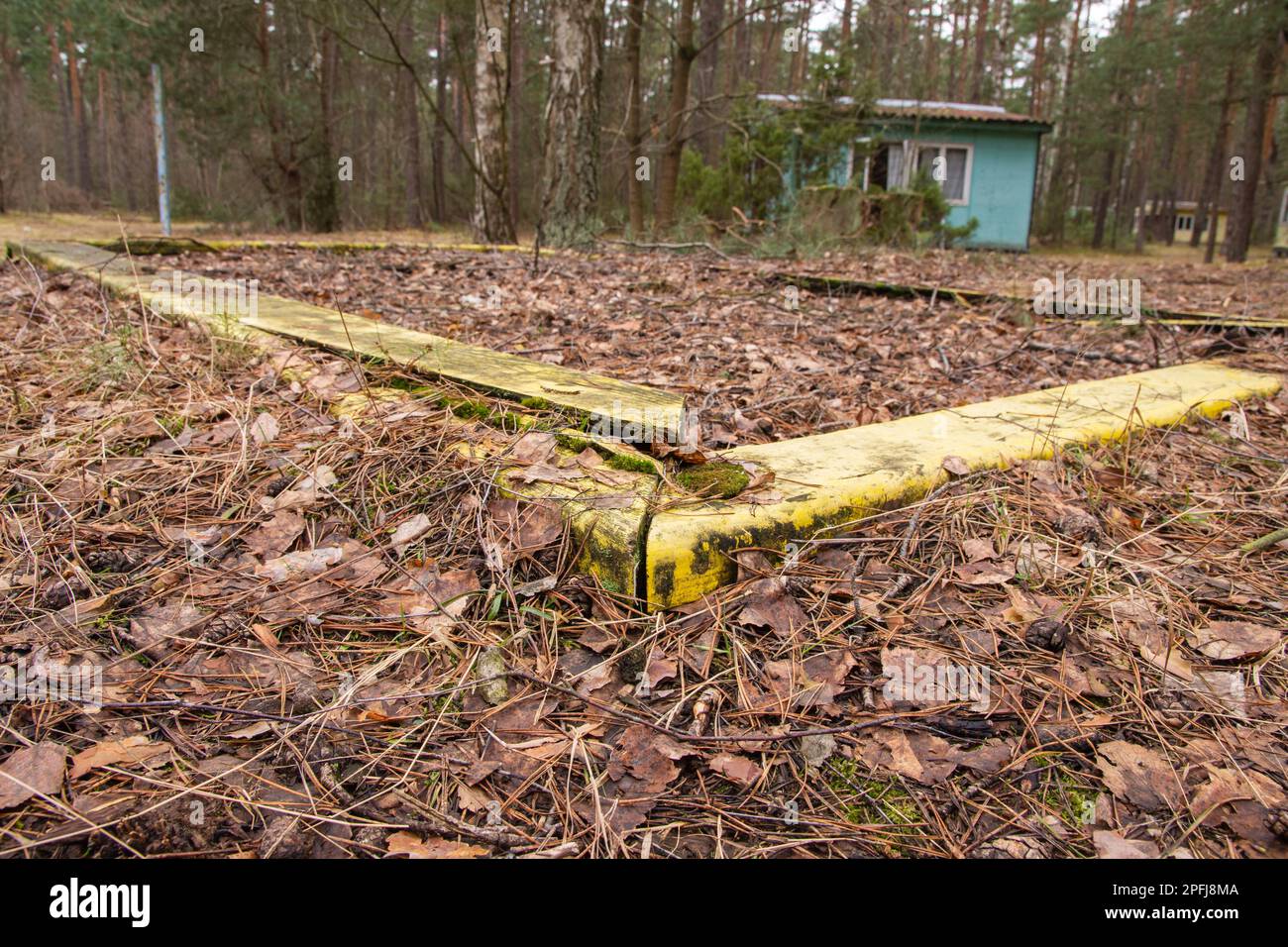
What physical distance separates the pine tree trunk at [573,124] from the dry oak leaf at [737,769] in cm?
744

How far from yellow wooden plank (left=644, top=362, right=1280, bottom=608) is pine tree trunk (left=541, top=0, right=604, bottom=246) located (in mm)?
6254

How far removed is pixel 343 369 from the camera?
2443 mm

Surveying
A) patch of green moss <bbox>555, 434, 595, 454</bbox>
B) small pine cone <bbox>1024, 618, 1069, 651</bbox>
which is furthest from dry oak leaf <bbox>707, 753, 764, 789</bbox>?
patch of green moss <bbox>555, 434, 595, 454</bbox>

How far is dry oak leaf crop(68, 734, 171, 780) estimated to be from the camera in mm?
1188

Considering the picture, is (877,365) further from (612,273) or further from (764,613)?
(612,273)

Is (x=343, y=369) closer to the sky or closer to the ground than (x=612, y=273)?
closer to the ground

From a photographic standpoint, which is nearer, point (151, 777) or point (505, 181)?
point (151, 777)

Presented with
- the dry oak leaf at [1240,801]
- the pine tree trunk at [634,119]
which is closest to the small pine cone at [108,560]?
the dry oak leaf at [1240,801]

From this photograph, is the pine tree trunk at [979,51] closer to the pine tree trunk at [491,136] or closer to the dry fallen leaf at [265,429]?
the pine tree trunk at [491,136]

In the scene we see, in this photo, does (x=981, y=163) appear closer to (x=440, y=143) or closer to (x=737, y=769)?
(x=440, y=143)

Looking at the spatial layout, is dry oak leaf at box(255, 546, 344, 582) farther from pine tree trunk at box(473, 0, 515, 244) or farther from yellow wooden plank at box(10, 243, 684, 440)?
pine tree trunk at box(473, 0, 515, 244)
